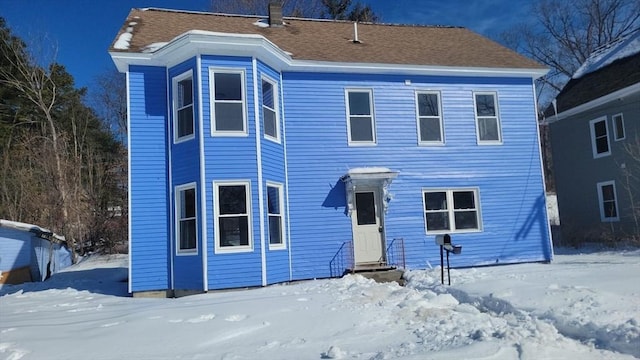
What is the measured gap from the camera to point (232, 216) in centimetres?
1112

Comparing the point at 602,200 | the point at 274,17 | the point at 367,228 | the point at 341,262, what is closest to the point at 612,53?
the point at 602,200

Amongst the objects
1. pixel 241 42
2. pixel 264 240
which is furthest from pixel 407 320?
pixel 241 42

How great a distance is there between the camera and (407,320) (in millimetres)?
6887

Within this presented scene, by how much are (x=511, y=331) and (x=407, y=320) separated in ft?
5.03

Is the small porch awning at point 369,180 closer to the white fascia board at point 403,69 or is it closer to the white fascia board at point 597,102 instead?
the white fascia board at point 403,69

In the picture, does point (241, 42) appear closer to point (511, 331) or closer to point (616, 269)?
point (511, 331)

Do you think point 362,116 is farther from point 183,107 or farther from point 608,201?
point 608,201

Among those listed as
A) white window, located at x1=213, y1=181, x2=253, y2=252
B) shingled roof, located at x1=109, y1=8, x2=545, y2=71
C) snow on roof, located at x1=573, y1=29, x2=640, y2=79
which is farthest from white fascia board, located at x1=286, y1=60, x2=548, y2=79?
snow on roof, located at x1=573, y1=29, x2=640, y2=79

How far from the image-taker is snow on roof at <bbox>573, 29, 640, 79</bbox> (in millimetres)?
19250

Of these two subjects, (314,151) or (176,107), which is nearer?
(176,107)

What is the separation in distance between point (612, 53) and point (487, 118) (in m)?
10.5

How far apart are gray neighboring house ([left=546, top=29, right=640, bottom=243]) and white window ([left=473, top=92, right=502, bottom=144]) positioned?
590 centimetres

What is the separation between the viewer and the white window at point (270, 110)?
39.7 feet

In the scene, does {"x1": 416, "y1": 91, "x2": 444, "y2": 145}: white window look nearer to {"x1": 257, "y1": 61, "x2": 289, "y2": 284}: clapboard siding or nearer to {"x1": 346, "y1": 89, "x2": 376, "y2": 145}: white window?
{"x1": 346, "y1": 89, "x2": 376, "y2": 145}: white window
